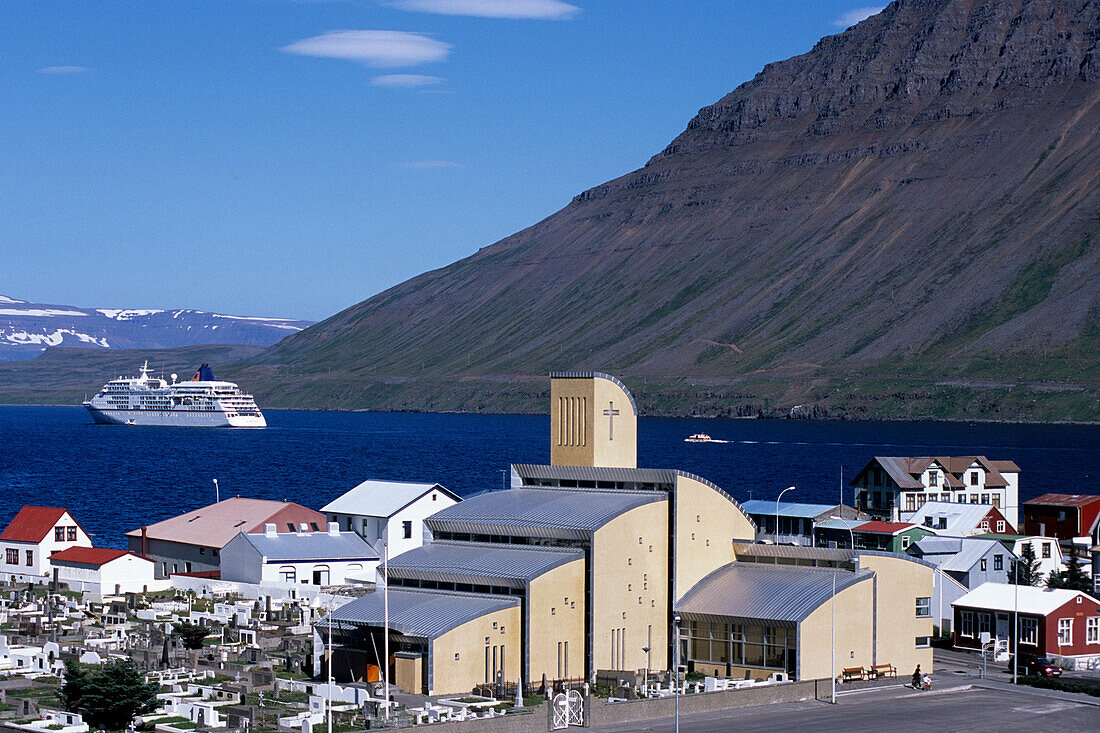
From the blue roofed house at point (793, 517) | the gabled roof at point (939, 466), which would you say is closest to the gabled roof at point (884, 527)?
the blue roofed house at point (793, 517)

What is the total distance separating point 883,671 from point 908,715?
34.0ft

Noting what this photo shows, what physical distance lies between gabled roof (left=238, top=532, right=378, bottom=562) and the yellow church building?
19184mm

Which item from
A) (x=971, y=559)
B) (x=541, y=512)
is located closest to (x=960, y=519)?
(x=971, y=559)

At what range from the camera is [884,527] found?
315 ft

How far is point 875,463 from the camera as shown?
11244cm

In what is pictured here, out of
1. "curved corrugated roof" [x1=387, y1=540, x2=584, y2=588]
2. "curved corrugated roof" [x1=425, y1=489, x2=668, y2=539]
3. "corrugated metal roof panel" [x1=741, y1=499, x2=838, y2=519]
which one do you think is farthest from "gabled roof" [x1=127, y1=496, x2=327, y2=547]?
"corrugated metal roof panel" [x1=741, y1=499, x2=838, y2=519]

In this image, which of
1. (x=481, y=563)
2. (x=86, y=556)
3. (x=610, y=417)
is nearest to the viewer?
(x=481, y=563)

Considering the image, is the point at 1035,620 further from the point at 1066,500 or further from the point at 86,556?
the point at 86,556

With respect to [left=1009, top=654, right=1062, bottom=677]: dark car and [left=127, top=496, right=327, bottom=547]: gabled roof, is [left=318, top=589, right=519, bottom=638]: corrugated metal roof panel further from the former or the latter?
[left=127, top=496, right=327, bottom=547]: gabled roof

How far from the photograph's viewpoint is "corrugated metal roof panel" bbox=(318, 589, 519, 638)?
58.2 metres

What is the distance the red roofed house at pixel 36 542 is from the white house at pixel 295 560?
1037 cm

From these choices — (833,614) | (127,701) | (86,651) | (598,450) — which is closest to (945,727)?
(833,614)

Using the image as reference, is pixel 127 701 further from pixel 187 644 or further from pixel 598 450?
pixel 598 450

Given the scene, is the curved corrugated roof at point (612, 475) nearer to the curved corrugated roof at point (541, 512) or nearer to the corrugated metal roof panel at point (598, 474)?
the corrugated metal roof panel at point (598, 474)
